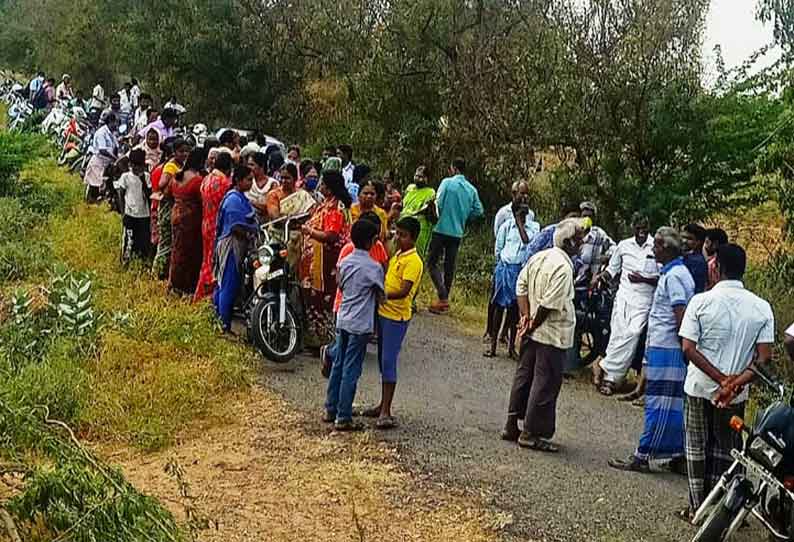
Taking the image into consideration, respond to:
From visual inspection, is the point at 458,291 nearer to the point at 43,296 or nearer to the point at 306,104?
the point at 43,296

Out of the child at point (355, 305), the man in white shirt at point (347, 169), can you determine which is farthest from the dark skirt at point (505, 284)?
the child at point (355, 305)

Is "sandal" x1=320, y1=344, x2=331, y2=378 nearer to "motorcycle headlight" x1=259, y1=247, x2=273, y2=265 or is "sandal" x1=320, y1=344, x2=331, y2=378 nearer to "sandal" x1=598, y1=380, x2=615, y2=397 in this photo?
"motorcycle headlight" x1=259, y1=247, x2=273, y2=265

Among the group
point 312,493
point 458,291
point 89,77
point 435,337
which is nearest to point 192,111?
point 89,77

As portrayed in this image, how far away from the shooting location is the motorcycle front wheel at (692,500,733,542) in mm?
5113

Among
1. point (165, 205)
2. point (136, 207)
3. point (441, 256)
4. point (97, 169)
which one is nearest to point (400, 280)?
point (165, 205)

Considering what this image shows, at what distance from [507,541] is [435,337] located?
5.42 meters

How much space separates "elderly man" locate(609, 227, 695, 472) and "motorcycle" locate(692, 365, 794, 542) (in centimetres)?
168

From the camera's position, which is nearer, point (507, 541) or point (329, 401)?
point (507, 541)

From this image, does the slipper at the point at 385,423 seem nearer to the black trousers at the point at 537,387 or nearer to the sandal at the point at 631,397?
the black trousers at the point at 537,387

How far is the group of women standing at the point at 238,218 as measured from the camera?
891 centimetres

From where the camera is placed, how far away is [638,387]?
960 centimetres

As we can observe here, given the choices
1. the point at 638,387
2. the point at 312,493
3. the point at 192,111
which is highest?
the point at 192,111

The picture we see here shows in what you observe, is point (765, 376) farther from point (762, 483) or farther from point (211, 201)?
point (211, 201)

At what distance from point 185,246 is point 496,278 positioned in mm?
3225
